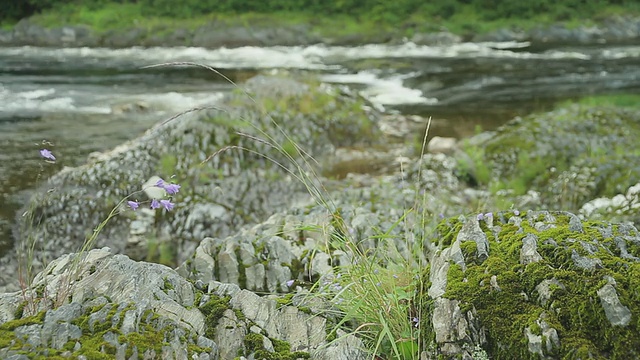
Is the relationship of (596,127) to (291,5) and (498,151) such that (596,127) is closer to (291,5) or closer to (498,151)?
(498,151)

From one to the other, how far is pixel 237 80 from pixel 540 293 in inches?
529

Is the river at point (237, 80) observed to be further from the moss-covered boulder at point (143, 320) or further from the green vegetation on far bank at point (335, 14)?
the moss-covered boulder at point (143, 320)

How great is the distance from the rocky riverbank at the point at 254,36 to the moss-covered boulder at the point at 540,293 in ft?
67.4

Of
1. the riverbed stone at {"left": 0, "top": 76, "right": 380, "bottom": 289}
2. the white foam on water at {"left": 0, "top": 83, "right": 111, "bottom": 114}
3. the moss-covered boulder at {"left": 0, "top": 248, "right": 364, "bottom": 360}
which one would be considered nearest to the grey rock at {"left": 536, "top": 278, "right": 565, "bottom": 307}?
the moss-covered boulder at {"left": 0, "top": 248, "right": 364, "bottom": 360}

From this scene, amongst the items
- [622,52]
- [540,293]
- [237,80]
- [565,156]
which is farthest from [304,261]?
[622,52]

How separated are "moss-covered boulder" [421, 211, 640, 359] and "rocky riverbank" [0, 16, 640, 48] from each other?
20.6 meters

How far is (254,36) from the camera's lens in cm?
2366

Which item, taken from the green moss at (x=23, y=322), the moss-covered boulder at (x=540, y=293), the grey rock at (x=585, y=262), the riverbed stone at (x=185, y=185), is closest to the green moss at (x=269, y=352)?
the moss-covered boulder at (x=540, y=293)

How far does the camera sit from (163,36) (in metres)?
23.9

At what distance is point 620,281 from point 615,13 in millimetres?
26471

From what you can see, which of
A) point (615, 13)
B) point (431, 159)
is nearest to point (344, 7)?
point (615, 13)

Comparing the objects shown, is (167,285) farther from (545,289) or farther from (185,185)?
(185,185)

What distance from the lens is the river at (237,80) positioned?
10.7 meters

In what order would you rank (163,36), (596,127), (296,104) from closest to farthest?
(596,127), (296,104), (163,36)
